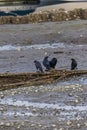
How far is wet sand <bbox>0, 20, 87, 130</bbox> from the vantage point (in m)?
11.4

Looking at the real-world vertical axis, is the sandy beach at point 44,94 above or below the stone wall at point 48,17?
above

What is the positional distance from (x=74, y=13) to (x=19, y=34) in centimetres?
918

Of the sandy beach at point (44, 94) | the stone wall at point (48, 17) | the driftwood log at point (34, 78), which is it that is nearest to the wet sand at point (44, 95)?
the sandy beach at point (44, 94)

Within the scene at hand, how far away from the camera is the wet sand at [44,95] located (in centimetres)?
1139

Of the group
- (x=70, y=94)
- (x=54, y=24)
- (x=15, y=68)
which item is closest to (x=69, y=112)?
(x=70, y=94)

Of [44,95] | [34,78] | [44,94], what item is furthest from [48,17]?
[44,95]

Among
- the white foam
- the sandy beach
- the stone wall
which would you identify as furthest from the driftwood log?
the stone wall

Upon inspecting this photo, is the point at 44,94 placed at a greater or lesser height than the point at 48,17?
greater

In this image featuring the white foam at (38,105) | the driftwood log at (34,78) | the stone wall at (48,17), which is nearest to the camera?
the white foam at (38,105)

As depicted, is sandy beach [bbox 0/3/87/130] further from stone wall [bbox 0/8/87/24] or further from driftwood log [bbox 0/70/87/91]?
stone wall [bbox 0/8/87/24]

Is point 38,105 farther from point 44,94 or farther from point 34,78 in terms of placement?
point 34,78

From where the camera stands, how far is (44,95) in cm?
1431

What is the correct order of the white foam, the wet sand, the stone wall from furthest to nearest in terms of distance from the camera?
1. the stone wall
2. the white foam
3. the wet sand

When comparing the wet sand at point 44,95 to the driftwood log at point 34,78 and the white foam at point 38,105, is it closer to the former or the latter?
the white foam at point 38,105
